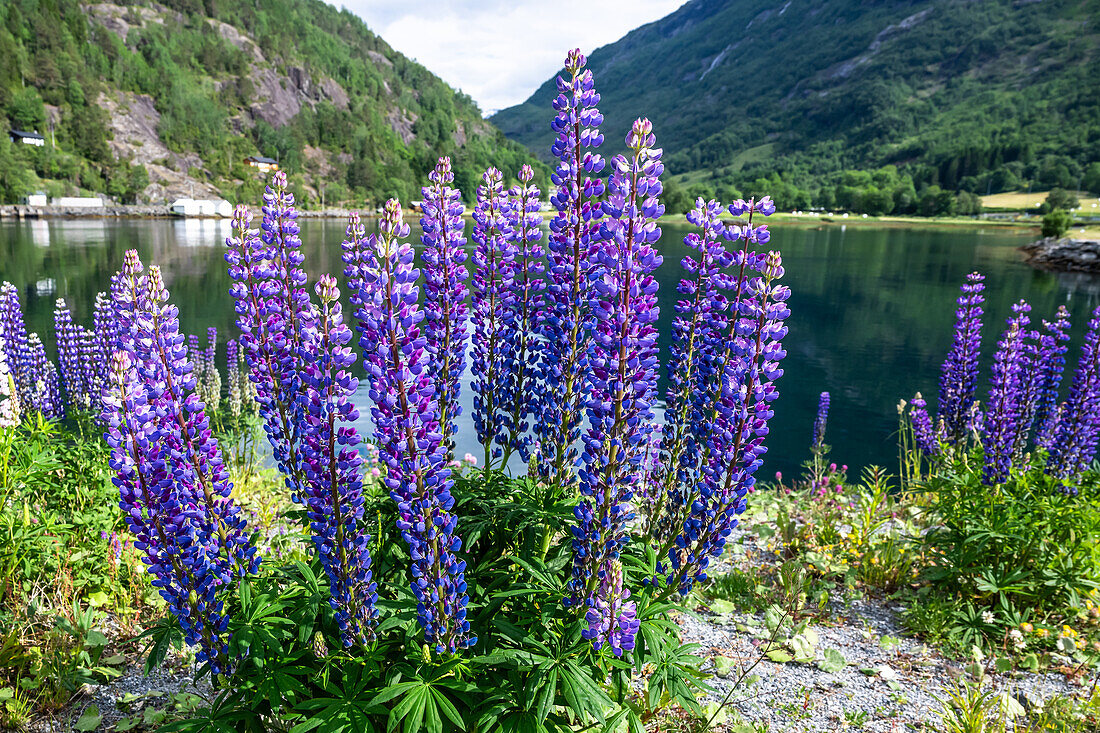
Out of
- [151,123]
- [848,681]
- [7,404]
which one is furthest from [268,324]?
[151,123]

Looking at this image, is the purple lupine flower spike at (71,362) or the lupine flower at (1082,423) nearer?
the lupine flower at (1082,423)

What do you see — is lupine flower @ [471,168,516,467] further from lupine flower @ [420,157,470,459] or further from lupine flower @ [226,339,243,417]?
lupine flower @ [226,339,243,417]

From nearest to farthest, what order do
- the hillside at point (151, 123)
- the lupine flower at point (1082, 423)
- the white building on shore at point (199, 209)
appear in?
1. the lupine flower at point (1082, 423)
2. the white building on shore at point (199, 209)
3. the hillside at point (151, 123)

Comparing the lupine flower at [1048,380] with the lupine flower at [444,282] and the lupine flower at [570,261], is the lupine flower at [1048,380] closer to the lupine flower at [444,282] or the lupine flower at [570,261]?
the lupine flower at [570,261]

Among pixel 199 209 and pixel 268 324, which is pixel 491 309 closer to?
pixel 268 324

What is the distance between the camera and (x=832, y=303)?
40.6 metres

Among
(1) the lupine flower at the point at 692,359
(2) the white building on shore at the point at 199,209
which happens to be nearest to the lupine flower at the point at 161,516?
(1) the lupine flower at the point at 692,359

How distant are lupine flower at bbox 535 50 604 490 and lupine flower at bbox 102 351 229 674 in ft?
7.56

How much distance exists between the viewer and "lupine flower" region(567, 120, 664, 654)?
10.00 feet

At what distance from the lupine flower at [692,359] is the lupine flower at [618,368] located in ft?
4.17

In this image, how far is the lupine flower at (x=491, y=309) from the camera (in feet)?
16.3

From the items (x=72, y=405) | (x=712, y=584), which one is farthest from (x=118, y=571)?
(x=712, y=584)

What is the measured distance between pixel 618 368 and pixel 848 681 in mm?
4287

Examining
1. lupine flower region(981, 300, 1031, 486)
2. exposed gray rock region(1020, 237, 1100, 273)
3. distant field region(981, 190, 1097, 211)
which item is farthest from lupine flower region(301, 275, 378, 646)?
distant field region(981, 190, 1097, 211)
